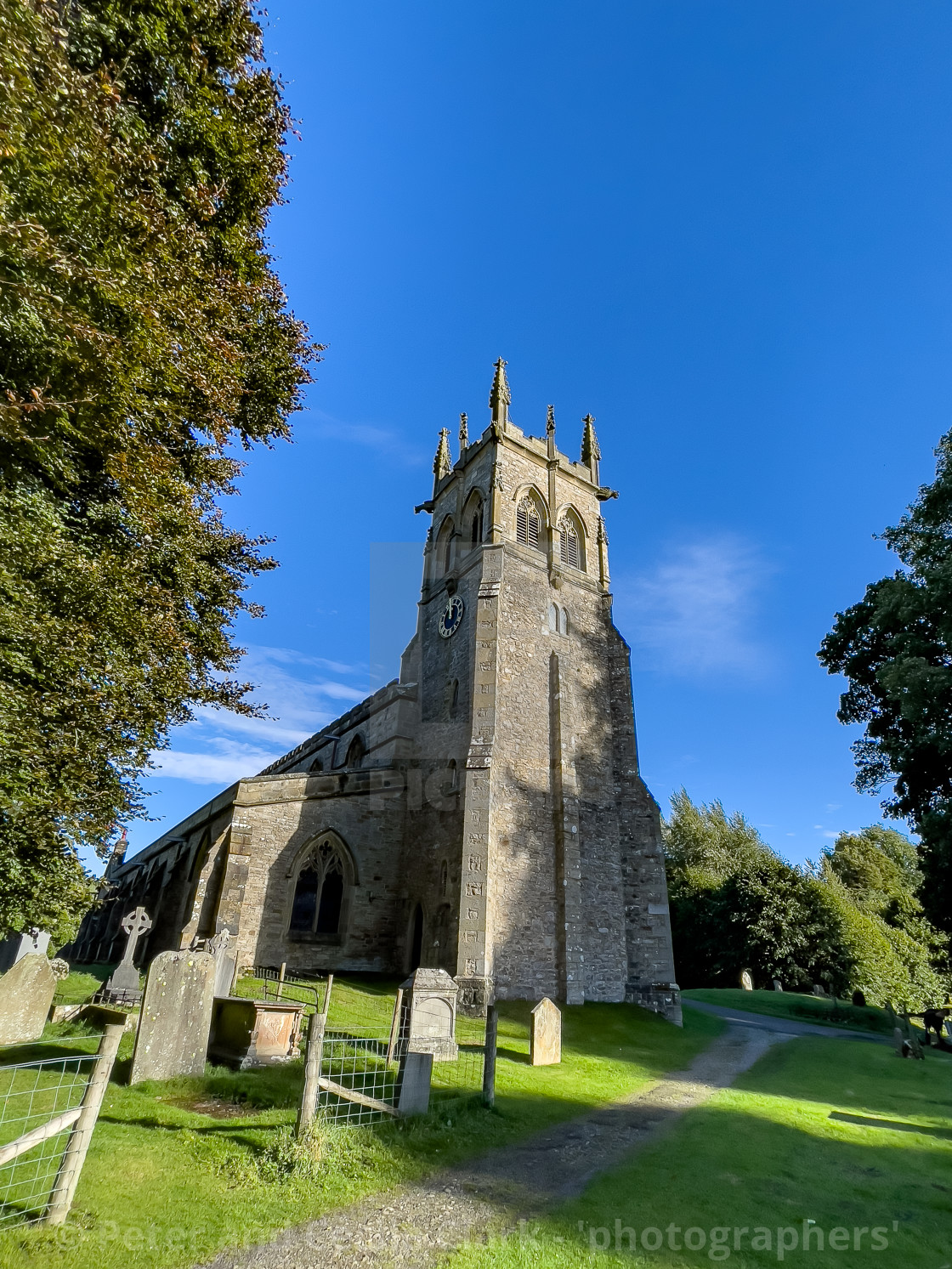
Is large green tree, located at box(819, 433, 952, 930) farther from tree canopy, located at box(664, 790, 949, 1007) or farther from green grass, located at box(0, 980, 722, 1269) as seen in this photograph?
tree canopy, located at box(664, 790, 949, 1007)

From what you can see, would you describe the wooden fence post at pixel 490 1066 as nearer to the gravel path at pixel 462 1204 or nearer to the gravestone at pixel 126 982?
the gravel path at pixel 462 1204

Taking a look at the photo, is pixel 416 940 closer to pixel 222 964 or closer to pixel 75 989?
pixel 75 989

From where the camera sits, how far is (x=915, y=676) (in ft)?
45.2

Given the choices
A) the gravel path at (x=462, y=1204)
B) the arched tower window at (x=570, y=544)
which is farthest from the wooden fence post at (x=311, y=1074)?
the arched tower window at (x=570, y=544)

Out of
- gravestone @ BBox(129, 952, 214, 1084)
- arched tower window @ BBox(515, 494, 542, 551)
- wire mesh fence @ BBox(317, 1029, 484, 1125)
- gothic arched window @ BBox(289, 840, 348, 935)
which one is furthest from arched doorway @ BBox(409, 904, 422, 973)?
arched tower window @ BBox(515, 494, 542, 551)

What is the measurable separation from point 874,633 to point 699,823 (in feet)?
95.5

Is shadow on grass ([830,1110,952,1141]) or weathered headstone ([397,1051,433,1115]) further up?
weathered headstone ([397,1051,433,1115])

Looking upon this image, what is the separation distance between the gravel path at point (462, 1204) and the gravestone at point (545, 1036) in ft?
8.50

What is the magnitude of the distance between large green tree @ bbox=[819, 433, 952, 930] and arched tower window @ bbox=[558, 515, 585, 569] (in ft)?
30.9

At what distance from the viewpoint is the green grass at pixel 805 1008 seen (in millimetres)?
22609

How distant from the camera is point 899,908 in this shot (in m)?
37.3

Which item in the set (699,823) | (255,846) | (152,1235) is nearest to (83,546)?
(152,1235)

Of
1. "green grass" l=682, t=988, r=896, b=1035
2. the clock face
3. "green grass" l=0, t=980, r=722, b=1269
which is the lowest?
"green grass" l=0, t=980, r=722, b=1269

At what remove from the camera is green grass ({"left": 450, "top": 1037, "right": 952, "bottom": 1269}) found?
15.9ft
